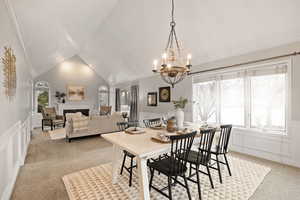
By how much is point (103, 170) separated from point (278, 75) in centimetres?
415

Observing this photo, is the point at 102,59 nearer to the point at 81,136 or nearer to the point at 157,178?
the point at 81,136

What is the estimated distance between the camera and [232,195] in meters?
2.02

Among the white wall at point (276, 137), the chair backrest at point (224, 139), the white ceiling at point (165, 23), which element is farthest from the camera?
the white wall at point (276, 137)

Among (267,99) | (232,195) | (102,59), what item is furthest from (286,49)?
(102,59)

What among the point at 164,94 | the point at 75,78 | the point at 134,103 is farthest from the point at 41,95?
the point at 164,94

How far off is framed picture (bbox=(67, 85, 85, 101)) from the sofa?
152 inches

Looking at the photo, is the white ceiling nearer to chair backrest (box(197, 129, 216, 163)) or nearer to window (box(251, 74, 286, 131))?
window (box(251, 74, 286, 131))

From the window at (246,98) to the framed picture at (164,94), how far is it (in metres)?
1.17

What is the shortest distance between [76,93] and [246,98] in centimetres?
836

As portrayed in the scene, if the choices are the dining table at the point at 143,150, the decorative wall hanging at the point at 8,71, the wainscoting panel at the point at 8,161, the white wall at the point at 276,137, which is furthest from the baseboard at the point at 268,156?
the decorative wall hanging at the point at 8,71

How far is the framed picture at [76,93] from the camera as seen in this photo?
A: 8383mm

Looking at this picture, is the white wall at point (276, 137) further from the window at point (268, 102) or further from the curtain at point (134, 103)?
the curtain at point (134, 103)

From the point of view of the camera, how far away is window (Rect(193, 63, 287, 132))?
125 inches

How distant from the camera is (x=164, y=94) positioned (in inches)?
228
